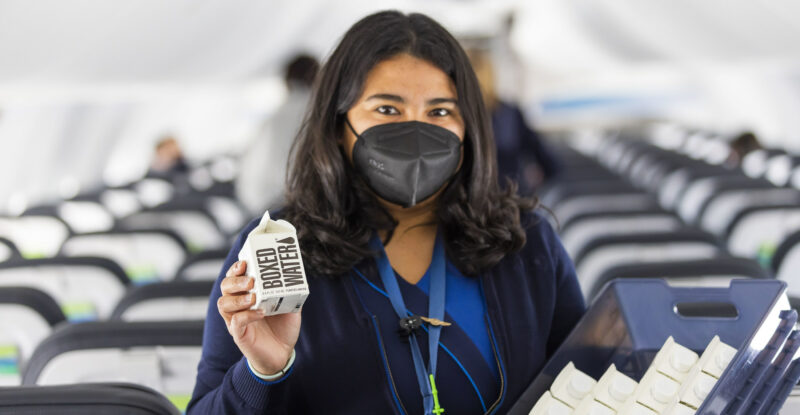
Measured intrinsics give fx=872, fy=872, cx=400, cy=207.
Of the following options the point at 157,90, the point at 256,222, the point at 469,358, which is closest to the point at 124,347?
the point at 256,222

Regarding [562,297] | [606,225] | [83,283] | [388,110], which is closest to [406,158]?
[388,110]

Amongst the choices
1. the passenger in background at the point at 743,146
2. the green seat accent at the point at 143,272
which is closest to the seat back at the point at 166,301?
the green seat accent at the point at 143,272

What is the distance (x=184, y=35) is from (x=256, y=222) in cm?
885

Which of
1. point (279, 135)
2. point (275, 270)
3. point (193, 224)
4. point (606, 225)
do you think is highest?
point (606, 225)

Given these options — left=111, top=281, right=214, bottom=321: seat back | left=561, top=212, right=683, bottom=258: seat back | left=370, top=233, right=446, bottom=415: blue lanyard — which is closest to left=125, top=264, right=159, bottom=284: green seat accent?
left=111, top=281, right=214, bottom=321: seat back

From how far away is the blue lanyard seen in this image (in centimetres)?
185

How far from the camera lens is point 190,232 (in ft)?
19.9

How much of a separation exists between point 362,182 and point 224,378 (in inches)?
22.5

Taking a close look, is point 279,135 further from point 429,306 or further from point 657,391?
point 657,391

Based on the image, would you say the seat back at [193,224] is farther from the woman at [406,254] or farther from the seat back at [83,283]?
the woman at [406,254]

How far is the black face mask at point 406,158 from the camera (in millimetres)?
1935

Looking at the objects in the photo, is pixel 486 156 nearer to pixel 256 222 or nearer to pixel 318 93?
pixel 318 93

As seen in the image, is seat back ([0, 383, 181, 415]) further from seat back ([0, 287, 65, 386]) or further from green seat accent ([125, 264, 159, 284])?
green seat accent ([125, 264, 159, 284])

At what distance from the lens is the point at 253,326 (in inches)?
63.6
